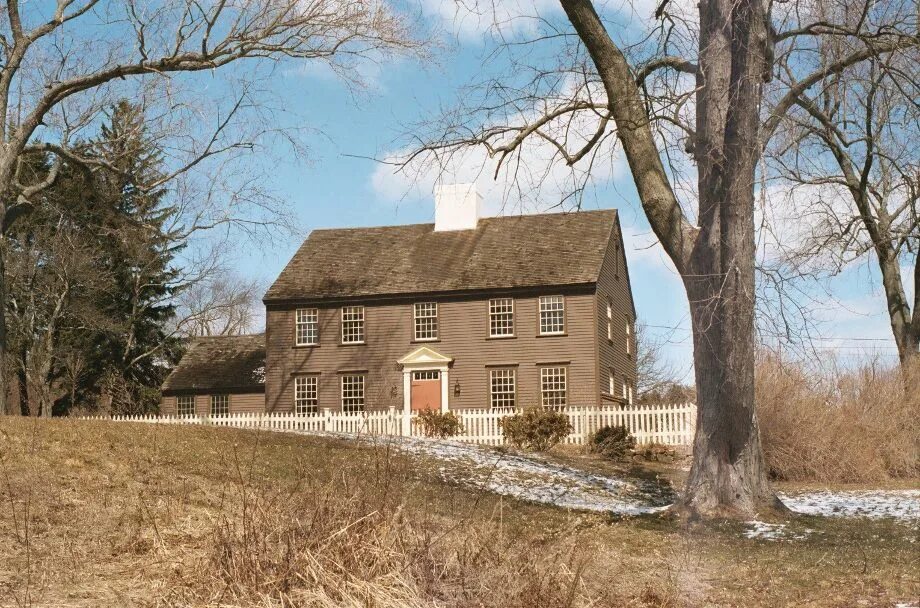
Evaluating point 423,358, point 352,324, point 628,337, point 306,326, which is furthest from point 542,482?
point 628,337

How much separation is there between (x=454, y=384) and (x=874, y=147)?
1582cm

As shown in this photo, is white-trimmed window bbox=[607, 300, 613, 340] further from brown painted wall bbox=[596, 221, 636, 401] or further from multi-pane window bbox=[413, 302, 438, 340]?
multi-pane window bbox=[413, 302, 438, 340]

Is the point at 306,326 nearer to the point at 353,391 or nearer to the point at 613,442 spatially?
the point at 353,391

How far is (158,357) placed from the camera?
42.7 m

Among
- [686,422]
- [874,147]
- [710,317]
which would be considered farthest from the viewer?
[686,422]

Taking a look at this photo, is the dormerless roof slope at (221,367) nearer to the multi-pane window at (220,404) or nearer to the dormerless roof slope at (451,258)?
the multi-pane window at (220,404)

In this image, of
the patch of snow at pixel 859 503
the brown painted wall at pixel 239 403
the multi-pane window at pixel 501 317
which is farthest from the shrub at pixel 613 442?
the brown painted wall at pixel 239 403

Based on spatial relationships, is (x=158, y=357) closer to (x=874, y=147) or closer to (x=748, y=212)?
(x=874, y=147)

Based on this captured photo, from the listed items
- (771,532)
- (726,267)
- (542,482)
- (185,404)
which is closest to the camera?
(771,532)

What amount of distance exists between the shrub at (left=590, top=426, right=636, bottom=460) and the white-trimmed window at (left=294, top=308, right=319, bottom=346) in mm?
13211

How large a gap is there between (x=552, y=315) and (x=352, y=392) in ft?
24.5

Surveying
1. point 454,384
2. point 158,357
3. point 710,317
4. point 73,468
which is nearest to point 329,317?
point 454,384

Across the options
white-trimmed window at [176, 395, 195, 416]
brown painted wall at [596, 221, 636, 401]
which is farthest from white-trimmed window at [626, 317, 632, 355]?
white-trimmed window at [176, 395, 195, 416]

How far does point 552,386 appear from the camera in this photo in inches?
1271
